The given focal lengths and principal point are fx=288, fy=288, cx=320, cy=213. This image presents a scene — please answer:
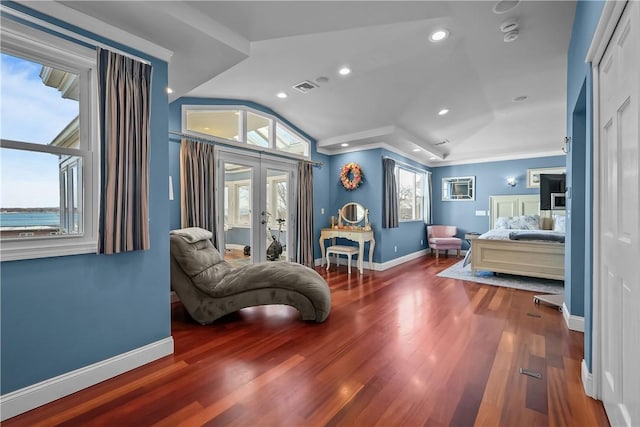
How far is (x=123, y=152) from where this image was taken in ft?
6.48

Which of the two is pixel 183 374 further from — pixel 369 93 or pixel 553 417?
pixel 369 93

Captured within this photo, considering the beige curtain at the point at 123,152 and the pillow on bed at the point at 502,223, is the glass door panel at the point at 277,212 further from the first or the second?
the pillow on bed at the point at 502,223

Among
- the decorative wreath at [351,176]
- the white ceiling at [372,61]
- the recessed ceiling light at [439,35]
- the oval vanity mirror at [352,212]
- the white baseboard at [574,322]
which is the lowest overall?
the white baseboard at [574,322]

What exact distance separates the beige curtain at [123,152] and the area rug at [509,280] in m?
4.62

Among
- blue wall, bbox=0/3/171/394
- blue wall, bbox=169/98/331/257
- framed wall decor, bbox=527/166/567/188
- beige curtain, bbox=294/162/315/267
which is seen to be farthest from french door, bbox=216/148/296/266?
framed wall decor, bbox=527/166/567/188

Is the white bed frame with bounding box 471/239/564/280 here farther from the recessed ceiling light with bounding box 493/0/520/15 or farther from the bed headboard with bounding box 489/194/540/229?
the recessed ceiling light with bounding box 493/0/520/15

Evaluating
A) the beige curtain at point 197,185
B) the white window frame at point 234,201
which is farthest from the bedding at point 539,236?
the beige curtain at point 197,185

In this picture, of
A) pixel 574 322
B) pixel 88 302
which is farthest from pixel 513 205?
pixel 88 302

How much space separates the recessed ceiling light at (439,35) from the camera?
2795 millimetres

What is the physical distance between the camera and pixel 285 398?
1737mm

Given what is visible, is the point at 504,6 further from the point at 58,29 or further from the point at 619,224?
the point at 58,29

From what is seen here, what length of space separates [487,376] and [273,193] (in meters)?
3.90

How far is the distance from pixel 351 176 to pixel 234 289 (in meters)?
3.66

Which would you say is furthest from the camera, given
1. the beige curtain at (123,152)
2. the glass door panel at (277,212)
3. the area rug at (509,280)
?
the glass door panel at (277,212)
